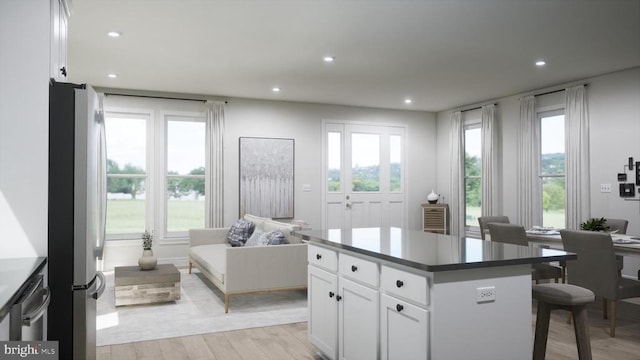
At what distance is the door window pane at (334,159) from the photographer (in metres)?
8.71

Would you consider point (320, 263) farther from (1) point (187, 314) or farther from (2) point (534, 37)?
(2) point (534, 37)

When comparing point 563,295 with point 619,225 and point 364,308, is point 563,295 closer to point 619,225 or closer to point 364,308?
point 364,308

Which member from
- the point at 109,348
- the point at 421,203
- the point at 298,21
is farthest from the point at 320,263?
the point at 421,203

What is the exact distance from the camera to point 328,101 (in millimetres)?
8453

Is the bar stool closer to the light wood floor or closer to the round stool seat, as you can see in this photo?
the round stool seat

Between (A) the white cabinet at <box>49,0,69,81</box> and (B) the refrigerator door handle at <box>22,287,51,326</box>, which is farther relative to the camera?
(A) the white cabinet at <box>49,0,69,81</box>

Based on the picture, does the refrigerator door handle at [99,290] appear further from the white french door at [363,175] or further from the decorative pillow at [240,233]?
the white french door at [363,175]

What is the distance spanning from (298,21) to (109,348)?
3158 millimetres

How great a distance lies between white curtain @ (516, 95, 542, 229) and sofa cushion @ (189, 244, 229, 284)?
15.1 ft

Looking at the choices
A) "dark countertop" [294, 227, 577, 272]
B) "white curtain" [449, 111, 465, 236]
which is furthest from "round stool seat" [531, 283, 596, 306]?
"white curtain" [449, 111, 465, 236]

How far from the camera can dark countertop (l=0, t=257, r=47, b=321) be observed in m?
1.60

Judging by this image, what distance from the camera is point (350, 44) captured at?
5.01m

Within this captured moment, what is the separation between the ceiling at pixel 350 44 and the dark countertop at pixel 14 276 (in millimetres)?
2393

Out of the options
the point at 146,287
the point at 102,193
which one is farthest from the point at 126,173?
the point at 102,193
